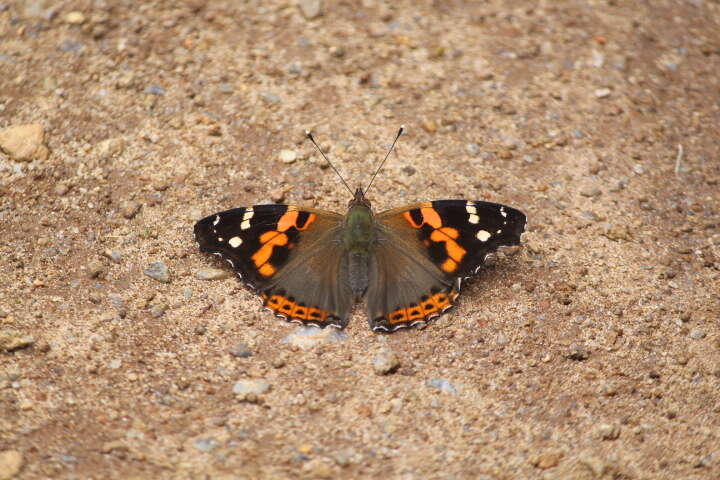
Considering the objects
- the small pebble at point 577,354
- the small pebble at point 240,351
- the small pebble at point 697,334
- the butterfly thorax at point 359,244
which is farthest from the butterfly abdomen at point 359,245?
the small pebble at point 697,334

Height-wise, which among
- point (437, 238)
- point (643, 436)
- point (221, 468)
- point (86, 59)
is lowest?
point (643, 436)

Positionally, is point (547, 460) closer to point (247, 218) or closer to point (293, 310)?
point (293, 310)

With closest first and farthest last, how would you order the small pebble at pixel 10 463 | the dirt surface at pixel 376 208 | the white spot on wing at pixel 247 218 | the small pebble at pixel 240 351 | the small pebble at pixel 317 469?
the small pebble at pixel 10 463
the small pebble at pixel 317 469
the dirt surface at pixel 376 208
the small pebble at pixel 240 351
the white spot on wing at pixel 247 218

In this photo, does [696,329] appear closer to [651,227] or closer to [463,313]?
[651,227]

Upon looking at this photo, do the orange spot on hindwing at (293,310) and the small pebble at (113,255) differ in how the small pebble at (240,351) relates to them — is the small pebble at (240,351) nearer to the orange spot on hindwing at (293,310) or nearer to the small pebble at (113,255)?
the orange spot on hindwing at (293,310)

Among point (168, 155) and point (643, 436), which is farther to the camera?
point (168, 155)

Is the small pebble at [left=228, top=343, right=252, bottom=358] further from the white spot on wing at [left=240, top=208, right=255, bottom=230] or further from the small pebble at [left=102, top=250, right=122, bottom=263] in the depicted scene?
the small pebble at [left=102, top=250, right=122, bottom=263]

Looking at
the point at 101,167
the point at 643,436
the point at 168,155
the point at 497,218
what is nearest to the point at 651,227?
the point at 497,218
